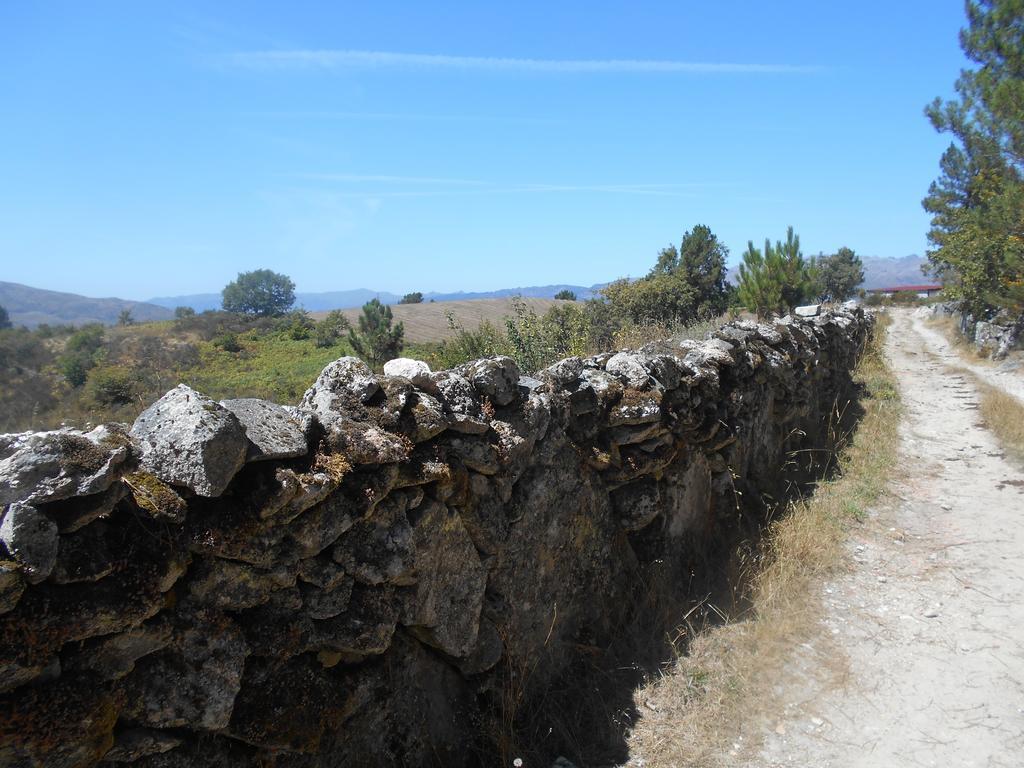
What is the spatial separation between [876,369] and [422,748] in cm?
1458

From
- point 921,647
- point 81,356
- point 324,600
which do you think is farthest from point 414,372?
point 81,356

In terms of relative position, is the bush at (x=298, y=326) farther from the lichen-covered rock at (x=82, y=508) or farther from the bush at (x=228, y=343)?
the lichen-covered rock at (x=82, y=508)

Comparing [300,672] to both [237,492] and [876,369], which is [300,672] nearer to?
[237,492]

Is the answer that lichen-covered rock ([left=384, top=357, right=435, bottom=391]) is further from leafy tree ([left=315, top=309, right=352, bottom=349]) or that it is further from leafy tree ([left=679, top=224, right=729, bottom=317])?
leafy tree ([left=315, top=309, right=352, bottom=349])

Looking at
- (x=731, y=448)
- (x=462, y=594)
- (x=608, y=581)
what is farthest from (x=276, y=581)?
(x=731, y=448)

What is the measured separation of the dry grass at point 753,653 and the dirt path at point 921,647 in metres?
0.12

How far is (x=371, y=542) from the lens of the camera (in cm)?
276

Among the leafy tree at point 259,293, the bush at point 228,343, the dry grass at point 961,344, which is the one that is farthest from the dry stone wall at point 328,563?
the leafy tree at point 259,293

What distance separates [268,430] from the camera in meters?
2.53

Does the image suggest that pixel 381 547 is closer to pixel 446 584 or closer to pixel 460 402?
pixel 446 584

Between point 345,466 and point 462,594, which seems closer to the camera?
point 345,466

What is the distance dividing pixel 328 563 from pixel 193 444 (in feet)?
2.48

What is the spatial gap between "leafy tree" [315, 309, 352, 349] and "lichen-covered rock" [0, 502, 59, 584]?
139 ft

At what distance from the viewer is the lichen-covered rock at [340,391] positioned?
289 cm
